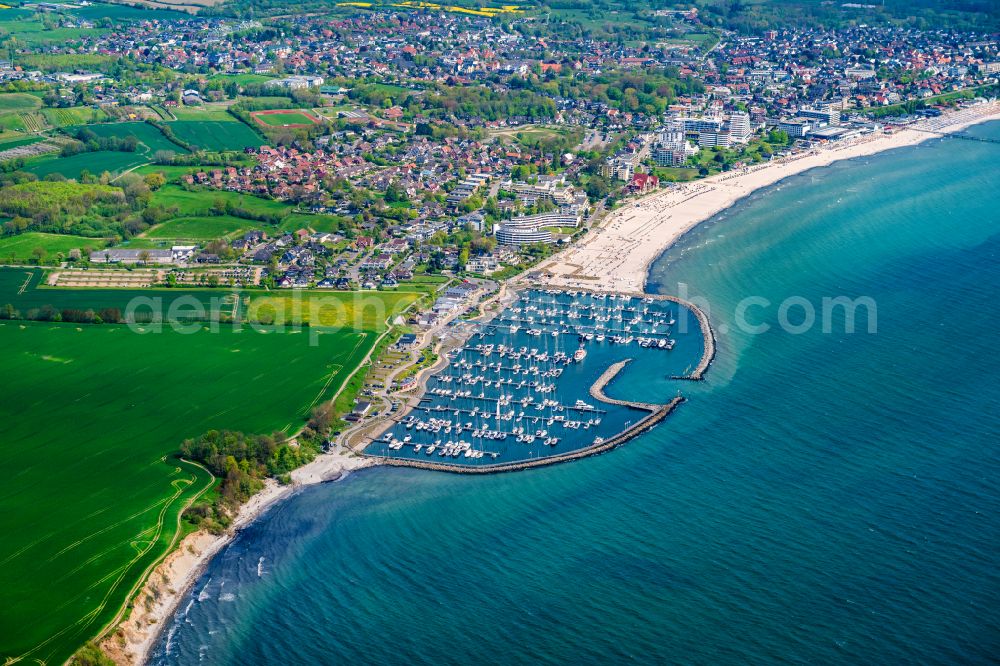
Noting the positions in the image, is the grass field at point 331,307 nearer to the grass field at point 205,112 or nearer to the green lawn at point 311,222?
the green lawn at point 311,222

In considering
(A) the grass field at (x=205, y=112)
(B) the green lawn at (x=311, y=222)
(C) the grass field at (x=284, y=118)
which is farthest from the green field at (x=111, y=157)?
(B) the green lawn at (x=311, y=222)

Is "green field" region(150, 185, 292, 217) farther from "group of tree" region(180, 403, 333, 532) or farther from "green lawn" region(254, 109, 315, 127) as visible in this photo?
"group of tree" region(180, 403, 333, 532)

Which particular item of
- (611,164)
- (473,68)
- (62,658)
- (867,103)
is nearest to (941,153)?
(867,103)

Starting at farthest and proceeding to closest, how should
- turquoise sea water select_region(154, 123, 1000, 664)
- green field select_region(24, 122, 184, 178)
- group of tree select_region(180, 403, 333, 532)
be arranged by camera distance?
green field select_region(24, 122, 184, 178)
group of tree select_region(180, 403, 333, 532)
turquoise sea water select_region(154, 123, 1000, 664)

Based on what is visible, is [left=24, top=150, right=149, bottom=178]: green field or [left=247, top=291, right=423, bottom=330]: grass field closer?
[left=247, top=291, right=423, bottom=330]: grass field

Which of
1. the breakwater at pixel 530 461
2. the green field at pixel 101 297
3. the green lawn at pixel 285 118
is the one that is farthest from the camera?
the green lawn at pixel 285 118

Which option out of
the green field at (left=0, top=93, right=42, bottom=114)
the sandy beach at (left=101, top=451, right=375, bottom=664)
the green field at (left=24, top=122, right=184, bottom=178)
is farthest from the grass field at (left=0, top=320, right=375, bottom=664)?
the green field at (left=0, top=93, right=42, bottom=114)
